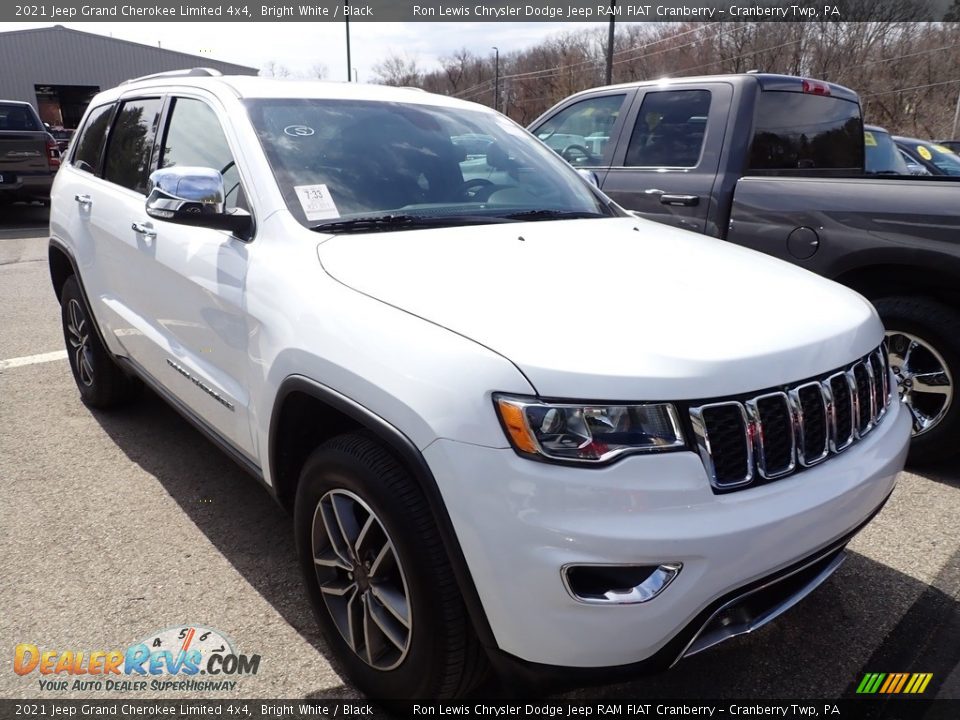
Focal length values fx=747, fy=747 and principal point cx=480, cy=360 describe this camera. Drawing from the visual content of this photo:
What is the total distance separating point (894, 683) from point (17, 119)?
1560cm

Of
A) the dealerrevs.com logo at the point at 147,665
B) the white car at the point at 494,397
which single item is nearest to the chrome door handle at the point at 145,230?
the white car at the point at 494,397

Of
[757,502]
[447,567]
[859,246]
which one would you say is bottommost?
[447,567]

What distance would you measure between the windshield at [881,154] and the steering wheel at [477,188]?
6.35m

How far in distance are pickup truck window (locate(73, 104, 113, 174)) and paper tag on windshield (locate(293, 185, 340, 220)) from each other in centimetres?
215

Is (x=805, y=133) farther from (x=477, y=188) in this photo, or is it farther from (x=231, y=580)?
(x=231, y=580)

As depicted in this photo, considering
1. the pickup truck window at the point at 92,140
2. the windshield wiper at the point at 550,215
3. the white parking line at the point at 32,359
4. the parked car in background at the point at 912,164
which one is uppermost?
the pickup truck window at the point at 92,140

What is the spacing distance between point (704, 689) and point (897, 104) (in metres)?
49.1

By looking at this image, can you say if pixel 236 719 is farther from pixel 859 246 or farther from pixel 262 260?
pixel 859 246

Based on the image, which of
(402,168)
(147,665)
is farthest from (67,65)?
(147,665)

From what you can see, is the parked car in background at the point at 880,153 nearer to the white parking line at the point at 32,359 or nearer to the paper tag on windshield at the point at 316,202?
the paper tag on windshield at the point at 316,202

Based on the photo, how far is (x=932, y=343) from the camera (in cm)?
361

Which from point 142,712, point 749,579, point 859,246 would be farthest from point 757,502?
point 859,246

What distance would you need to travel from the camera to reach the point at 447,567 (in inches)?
70.0

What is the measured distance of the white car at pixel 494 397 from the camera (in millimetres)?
1650
